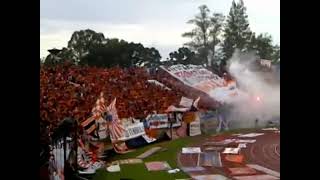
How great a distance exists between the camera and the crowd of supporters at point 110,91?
1.85 meters

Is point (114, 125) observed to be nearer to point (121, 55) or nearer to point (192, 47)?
point (121, 55)

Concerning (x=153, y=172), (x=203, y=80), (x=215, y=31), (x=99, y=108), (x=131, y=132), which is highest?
(x=215, y=31)

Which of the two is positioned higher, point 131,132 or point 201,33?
point 201,33

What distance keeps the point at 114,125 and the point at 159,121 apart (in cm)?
19

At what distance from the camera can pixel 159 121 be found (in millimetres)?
1907

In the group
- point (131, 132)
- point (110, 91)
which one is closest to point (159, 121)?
point (131, 132)

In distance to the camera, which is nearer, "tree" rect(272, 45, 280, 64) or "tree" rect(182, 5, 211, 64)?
"tree" rect(272, 45, 280, 64)

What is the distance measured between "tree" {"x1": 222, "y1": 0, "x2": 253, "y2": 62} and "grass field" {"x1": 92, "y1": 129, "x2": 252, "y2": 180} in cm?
34

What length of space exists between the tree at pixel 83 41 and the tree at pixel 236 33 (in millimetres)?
521

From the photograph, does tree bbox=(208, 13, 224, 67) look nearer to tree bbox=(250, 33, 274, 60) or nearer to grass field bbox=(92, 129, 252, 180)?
tree bbox=(250, 33, 274, 60)

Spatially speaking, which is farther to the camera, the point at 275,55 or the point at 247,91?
the point at 247,91

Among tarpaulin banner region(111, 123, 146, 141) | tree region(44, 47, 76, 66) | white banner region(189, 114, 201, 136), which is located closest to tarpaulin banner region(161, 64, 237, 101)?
white banner region(189, 114, 201, 136)

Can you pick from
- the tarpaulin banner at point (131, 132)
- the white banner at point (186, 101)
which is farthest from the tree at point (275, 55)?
the tarpaulin banner at point (131, 132)

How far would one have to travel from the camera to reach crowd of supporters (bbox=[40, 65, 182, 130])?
72.7 inches
